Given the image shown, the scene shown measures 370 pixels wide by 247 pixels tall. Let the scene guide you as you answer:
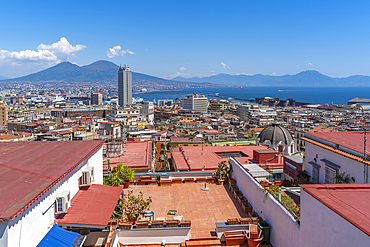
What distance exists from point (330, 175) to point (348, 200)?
171 inches

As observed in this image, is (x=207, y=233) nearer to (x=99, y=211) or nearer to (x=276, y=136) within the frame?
(x=99, y=211)

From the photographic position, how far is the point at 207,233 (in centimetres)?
851

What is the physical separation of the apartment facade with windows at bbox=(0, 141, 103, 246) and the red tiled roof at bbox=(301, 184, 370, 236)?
6.06m

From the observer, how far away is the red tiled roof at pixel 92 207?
734 cm

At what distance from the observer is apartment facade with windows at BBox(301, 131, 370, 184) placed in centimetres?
914

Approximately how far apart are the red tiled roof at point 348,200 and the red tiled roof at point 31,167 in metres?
6.09

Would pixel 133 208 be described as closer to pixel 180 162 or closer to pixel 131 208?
pixel 131 208

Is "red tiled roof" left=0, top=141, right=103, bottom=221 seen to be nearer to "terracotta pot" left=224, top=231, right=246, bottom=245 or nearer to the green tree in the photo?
the green tree

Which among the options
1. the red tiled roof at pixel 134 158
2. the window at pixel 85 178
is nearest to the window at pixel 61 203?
the window at pixel 85 178

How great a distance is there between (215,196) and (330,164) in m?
4.31

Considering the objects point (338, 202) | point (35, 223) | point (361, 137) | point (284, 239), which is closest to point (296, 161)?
point (361, 137)

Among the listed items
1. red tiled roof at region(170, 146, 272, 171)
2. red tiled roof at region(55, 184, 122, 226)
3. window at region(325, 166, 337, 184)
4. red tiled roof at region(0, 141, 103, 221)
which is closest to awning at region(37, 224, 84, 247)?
red tiled roof at region(55, 184, 122, 226)

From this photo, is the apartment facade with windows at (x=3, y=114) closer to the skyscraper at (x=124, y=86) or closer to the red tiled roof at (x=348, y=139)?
the skyscraper at (x=124, y=86)

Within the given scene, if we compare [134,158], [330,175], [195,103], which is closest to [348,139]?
[330,175]
